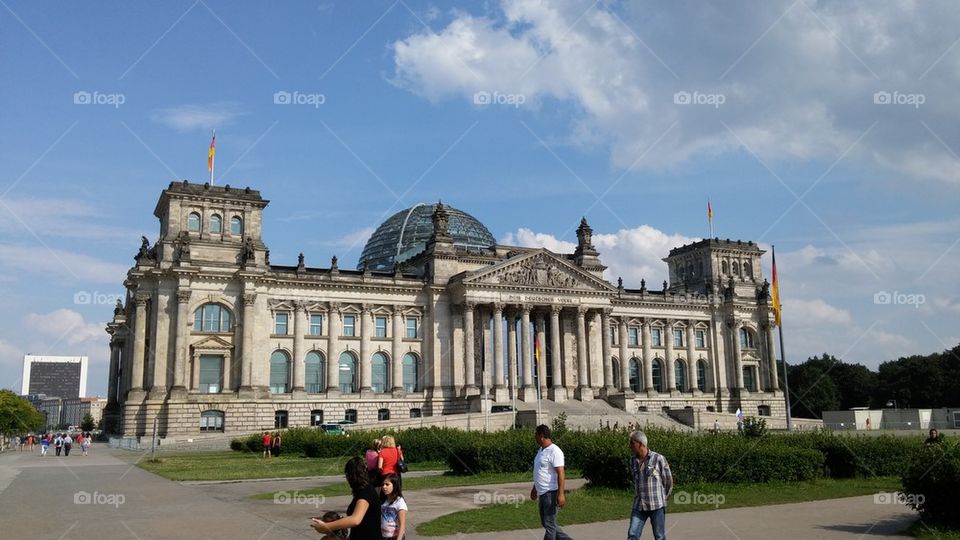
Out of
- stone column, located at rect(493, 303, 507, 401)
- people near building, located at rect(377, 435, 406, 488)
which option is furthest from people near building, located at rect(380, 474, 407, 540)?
A: stone column, located at rect(493, 303, 507, 401)

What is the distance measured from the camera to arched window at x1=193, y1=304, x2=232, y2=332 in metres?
66.9

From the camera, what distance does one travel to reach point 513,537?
1681 centimetres

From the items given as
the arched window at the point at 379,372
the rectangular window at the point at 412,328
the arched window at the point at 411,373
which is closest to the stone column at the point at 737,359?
the arched window at the point at 411,373

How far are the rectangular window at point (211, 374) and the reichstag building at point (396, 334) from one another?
91 millimetres

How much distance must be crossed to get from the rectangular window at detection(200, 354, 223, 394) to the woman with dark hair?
61.4 meters

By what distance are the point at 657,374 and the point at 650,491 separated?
7992 cm

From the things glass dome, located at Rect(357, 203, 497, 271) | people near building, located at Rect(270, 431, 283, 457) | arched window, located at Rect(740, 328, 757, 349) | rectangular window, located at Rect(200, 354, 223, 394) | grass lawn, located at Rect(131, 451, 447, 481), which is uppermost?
glass dome, located at Rect(357, 203, 497, 271)

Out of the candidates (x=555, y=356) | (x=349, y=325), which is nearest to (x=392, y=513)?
(x=349, y=325)

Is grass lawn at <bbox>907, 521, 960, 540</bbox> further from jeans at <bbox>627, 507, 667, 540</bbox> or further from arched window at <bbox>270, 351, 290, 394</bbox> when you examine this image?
arched window at <bbox>270, 351, 290, 394</bbox>

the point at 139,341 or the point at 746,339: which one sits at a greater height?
the point at 746,339

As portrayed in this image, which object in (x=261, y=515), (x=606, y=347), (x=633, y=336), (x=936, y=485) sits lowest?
(x=261, y=515)

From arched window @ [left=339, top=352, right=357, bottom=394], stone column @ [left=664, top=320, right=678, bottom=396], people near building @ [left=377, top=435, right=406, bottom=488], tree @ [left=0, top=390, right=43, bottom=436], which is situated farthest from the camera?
stone column @ [left=664, top=320, right=678, bottom=396]

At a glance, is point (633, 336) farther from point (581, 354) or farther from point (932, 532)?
point (932, 532)

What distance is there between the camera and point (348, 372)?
73.5m
